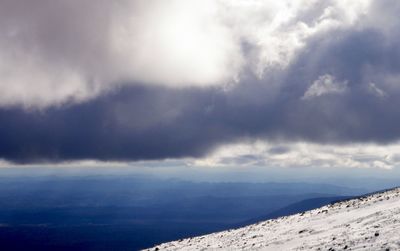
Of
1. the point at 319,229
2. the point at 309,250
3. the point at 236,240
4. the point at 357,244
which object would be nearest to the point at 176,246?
the point at 236,240

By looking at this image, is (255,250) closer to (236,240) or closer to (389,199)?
(236,240)

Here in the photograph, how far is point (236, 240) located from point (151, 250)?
8.92 m

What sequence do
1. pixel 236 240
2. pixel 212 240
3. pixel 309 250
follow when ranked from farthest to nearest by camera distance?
→ 1. pixel 212 240
2. pixel 236 240
3. pixel 309 250

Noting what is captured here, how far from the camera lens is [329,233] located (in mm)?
33594

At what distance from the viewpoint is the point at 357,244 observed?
89.6ft

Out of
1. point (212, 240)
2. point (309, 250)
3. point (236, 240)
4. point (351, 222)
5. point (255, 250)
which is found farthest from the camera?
point (212, 240)

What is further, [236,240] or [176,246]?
[176,246]

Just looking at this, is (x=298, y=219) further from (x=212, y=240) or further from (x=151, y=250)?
(x=151, y=250)

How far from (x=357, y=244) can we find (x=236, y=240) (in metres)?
16.1

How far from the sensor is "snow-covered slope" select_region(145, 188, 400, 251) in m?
27.9

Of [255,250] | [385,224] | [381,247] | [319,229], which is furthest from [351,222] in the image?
[381,247]

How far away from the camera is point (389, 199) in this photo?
44.4 meters

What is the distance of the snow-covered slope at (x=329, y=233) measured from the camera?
2788 centimetres

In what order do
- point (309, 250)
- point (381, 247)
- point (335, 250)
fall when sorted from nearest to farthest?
point (381, 247)
point (335, 250)
point (309, 250)
